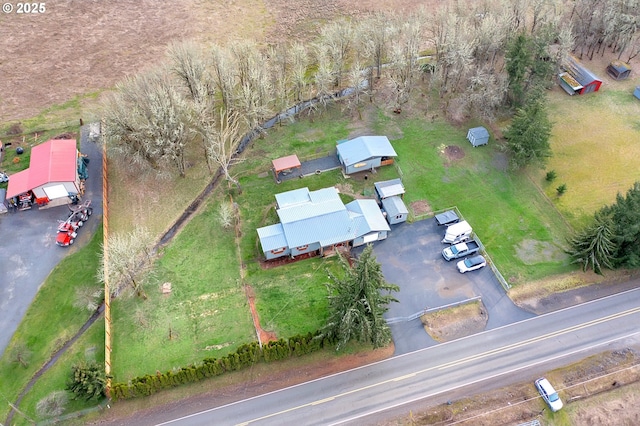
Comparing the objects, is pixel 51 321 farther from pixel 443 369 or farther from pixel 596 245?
pixel 596 245

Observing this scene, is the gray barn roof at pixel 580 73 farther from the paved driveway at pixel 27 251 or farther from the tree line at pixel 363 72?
the paved driveway at pixel 27 251

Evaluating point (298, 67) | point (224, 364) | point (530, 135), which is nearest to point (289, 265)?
point (224, 364)

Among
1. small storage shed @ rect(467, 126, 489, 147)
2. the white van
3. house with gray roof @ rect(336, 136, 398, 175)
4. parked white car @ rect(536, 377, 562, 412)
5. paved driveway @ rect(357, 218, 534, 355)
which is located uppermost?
house with gray roof @ rect(336, 136, 398, 175)

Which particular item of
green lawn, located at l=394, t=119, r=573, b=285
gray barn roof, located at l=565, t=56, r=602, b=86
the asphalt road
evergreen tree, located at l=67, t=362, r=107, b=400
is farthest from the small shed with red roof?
gray barn roof, located at l=565, t=56, r=602, b=86

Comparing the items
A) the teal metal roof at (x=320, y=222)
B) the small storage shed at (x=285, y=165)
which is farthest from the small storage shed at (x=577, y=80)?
the small storage shed at (x=285, y=165)

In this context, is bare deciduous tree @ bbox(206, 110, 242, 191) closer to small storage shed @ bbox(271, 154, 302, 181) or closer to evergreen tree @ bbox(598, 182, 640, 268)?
small storage shed @ bbox(271, 154, 302, 181)

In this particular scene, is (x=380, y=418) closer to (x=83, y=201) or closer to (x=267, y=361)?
(x=267, y=361)

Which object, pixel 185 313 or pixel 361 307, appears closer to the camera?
pixel 361 307
